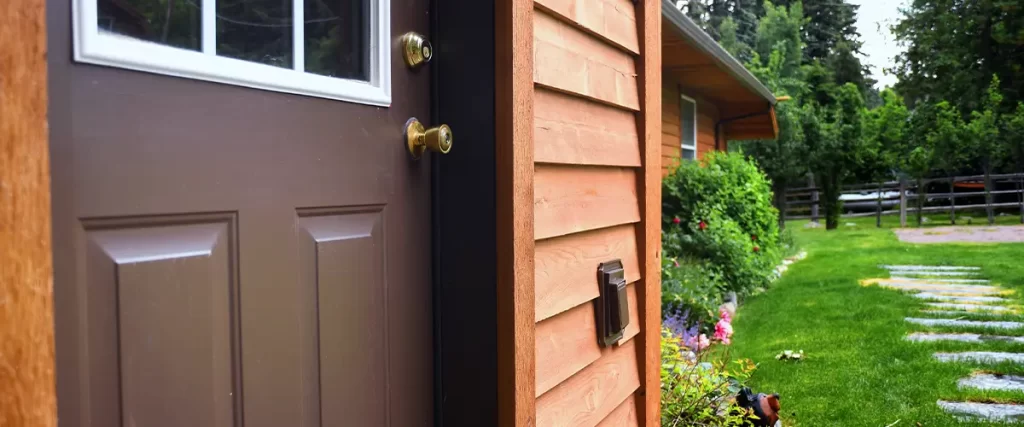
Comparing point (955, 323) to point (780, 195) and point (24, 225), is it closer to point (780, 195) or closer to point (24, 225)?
point (24, 225)

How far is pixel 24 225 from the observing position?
29.6 inches

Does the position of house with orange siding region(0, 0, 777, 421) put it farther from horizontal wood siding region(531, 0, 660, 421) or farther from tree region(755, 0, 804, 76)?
tree region(755, 0, 804, 76)

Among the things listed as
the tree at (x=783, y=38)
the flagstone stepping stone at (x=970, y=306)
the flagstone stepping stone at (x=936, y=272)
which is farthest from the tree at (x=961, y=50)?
the flagstone stepping stone at (x=970, y=306)

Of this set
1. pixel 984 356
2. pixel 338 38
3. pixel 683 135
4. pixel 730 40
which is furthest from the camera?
pixel 730 40

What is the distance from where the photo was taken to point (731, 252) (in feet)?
27.7

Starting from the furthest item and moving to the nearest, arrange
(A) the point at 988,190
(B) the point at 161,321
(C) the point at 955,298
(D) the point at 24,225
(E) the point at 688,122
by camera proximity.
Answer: (A) the point at 988,190 → (E) the point at 688,122 → (C) the point at 955,298 → (B) the point at 161,321 → (D) the point at 24,225

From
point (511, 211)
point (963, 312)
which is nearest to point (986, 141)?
point (963, 312)

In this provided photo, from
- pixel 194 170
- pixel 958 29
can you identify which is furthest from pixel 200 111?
pixel 958 29

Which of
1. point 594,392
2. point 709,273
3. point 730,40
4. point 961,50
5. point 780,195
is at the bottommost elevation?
point 709,273

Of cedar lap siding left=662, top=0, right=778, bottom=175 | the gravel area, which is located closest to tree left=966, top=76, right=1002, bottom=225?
the gravel area

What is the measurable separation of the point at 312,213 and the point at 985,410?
423 centimetres

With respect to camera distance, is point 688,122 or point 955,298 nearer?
point 955,298

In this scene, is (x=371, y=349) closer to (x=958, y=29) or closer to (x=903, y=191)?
(x=903, y=191)

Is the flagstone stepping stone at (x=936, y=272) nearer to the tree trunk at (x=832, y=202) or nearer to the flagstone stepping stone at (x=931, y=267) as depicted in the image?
the flagstone stepping stone at (x=931, y=267)
